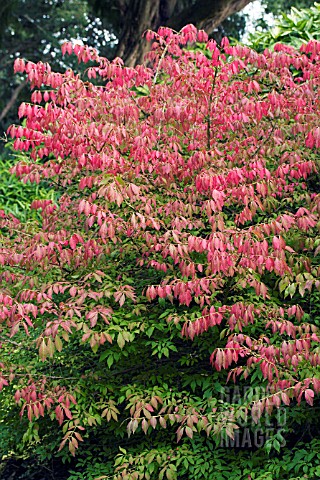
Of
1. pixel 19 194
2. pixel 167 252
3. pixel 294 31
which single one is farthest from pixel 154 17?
pixel 167 252

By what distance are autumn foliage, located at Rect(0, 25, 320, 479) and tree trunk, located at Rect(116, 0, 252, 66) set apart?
4856 mm

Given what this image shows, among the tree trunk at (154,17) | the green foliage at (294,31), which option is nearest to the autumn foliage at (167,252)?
the green foliage at (294,31)

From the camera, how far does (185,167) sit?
3.99m

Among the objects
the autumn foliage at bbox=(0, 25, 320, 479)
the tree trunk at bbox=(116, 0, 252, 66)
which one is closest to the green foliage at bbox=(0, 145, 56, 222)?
the tree trunk at bbox=(116, 0, 252, 66)

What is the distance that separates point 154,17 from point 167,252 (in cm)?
688

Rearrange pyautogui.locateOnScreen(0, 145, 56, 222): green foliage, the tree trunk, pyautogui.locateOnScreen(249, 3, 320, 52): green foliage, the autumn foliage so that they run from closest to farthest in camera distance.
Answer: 1. the autumn foliage
2. pyautogui.locateOnScreen(249, 3, 320, 52): green foliage
3. pyautogui.locateOnScreen(0, 145, 56, 222): green foliage
4. the tree trunk

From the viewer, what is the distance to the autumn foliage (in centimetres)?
344

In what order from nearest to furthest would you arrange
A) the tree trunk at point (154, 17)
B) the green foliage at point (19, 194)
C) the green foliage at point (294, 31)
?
the green foliage at point (294, 31)
the green foliage at point (19, 194)
the tree trunk at point (154, 17)

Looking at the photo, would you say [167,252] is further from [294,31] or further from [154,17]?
[154,17]

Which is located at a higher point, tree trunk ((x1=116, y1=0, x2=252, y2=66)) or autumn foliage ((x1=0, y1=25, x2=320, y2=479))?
tree trunk ((x1=116, y1=0, x2=252, y2=66))

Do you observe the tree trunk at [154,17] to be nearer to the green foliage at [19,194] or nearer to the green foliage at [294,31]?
the green foliage at [19,194]

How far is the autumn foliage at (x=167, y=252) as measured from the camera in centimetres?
344

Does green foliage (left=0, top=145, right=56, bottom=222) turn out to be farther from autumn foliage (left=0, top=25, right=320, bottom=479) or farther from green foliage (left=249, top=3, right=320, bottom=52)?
autumn foliage (left=0, top=25, right=320, bottom=479)

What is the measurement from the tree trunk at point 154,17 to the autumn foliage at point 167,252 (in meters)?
4.86
